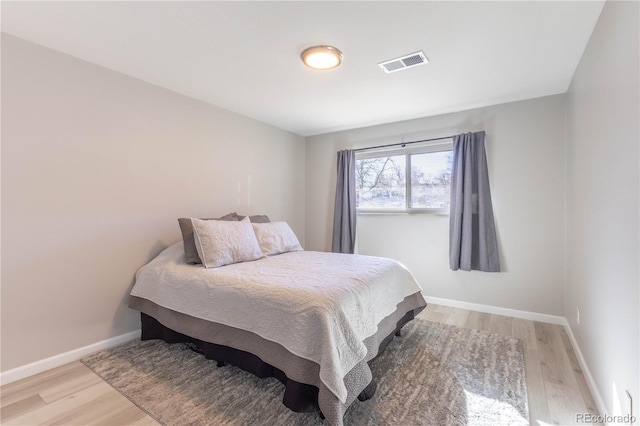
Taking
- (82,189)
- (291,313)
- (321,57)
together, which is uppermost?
(321,57)

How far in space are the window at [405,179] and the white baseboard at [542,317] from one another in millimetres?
1117

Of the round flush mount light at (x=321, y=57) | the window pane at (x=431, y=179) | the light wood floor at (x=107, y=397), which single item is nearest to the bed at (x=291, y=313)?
the light wood floor at (x=107, y=397)

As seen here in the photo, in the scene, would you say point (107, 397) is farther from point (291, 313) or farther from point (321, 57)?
point (321, 57)

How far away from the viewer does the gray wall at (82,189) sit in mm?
1975

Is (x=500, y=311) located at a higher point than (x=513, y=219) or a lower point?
lower

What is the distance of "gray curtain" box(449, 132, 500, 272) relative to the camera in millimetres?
3156

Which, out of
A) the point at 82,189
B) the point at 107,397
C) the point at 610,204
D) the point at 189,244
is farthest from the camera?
the point at 189,244

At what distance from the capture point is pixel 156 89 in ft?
9.00

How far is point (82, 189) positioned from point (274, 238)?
5.46ft

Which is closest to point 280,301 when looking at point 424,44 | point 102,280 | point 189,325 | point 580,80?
point 189,325

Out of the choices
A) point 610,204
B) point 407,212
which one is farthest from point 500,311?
point 610,204

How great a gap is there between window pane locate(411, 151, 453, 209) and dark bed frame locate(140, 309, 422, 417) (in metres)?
1.50

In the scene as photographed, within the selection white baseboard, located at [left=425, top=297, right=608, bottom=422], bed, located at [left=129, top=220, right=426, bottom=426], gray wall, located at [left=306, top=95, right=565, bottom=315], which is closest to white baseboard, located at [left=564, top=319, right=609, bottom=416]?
white baseboard, located at [left=425, top=297, right=608, bottom=422]

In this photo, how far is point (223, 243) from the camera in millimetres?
2475
